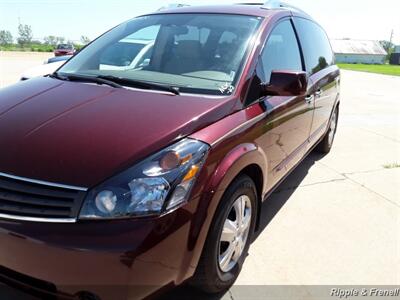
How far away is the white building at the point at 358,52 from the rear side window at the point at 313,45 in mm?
96108

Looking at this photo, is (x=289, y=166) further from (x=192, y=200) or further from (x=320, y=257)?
(x=192, y=200)

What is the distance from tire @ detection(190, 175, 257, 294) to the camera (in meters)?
2.24

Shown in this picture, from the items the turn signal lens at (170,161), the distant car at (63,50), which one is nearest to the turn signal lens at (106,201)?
the turn signal lens at (170,161)

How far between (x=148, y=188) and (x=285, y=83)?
1.39 meters

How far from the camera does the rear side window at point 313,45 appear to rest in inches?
161

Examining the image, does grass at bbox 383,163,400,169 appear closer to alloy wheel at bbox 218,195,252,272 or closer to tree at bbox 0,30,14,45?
alloy wheel at bbox 218,195,252,272

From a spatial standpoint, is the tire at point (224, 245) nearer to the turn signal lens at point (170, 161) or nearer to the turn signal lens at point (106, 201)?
the turn signal lens at point (170, 161)

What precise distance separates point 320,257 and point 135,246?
1.87 m

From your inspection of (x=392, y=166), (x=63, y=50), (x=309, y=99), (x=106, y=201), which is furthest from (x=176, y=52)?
(x=63, y=50)

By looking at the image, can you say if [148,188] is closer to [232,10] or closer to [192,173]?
[192,173]

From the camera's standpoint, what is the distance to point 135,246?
1.75 metres

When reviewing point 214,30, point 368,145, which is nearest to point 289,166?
point 214,30

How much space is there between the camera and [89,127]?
2170 millimetres

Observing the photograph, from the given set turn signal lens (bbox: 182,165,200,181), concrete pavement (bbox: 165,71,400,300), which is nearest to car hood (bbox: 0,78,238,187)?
turn signal lens (bbox: 182,165,200,181)
